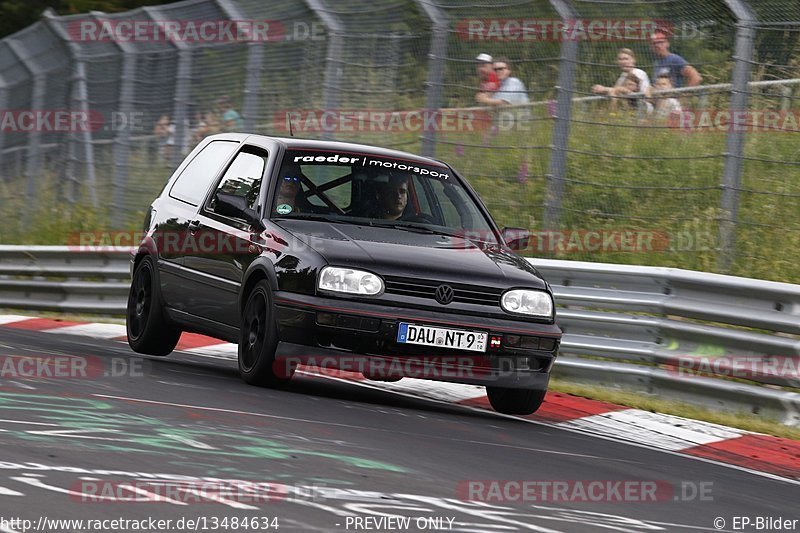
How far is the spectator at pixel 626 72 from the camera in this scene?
12828 millimetres

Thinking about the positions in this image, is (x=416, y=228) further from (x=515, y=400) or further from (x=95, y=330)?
(x=95, y=330)

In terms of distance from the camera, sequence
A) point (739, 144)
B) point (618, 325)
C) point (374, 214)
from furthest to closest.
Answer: point (739, 144)
point (618, 325)
point (374, 214)

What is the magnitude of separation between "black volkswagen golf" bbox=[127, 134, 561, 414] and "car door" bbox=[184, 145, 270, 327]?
1 centimetres

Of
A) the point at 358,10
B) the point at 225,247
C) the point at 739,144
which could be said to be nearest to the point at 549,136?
the point at 739,144

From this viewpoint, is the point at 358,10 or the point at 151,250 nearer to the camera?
the point at 151,250

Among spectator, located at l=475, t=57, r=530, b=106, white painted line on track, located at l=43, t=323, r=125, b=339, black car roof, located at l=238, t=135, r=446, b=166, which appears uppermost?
spectator, located at l=475, t=57, r=530, b=106

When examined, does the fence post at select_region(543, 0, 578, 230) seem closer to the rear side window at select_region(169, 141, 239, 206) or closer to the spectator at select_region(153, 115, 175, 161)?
the rear side window at select_region(169, 141, 239, 206)

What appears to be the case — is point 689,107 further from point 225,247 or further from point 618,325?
point 225,247

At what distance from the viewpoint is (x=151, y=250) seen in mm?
11250

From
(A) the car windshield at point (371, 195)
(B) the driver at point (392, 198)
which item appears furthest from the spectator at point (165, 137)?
(B) the driver at point (392, 198)

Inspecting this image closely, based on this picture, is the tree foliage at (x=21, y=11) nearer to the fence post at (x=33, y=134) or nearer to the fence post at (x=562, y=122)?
the fence post at (x=33, y=134)

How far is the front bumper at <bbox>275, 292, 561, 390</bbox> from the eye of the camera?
879cm

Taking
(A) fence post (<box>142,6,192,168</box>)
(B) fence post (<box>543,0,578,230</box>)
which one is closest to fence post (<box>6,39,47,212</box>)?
(A) fence post (<box>142,6,192,168</box>)

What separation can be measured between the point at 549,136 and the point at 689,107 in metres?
1.30
